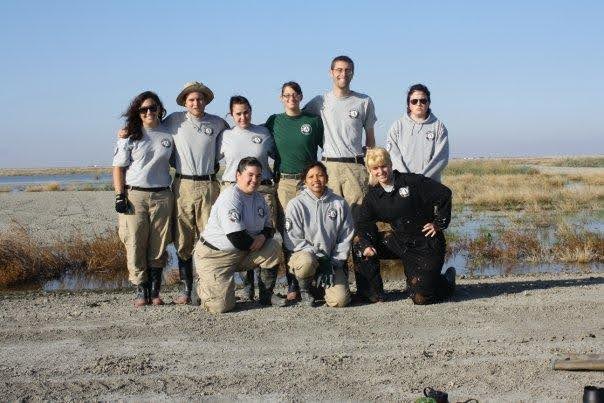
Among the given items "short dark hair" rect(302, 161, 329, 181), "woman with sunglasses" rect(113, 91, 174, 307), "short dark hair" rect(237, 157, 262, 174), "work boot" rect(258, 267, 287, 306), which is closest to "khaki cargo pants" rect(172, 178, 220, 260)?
"woman with sunglasses" rect(113, 91, 174, 307)

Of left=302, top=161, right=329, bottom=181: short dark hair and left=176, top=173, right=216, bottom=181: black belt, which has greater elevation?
left=302, top=161, right=329, bottom=181: short dark hair

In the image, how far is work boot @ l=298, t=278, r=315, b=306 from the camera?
26.2 feet

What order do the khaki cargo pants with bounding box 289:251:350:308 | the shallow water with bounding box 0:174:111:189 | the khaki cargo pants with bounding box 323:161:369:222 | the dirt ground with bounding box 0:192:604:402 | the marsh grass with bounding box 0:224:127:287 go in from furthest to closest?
the shallow water with bounding box 0:174:111:189
the marsh grass with bounding box 0:224:127:287
the khaki cargo pants with bounding box 323:161:369:222
the khaki cargo pants with bounding box 289:251:350:308
the dirt ground with bounding box 0:192:604:402

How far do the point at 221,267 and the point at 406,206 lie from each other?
2066 millimetres

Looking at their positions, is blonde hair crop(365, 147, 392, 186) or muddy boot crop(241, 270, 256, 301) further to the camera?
muddy boot crop(241, 270, 256, 301)

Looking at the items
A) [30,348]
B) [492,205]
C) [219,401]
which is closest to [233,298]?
[30,348]

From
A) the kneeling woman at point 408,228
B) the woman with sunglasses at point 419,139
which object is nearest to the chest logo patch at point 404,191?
the kneeling woman at point 408,228

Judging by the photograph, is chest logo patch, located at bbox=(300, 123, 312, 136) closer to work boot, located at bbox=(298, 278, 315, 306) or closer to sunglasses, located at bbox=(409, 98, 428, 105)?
sunglasses, located at bbox=(409, 98, 428, 105)

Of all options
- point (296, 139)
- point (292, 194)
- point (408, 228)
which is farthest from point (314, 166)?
point (408, 228)

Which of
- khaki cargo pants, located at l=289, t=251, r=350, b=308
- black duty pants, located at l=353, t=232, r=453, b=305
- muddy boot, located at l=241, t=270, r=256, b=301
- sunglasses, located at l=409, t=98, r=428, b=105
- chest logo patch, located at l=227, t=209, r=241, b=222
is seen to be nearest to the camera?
chest logo patch, located at l=227, t=209, r=241, b=222

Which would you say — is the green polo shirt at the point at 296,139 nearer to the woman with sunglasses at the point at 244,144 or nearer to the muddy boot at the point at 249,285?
the woman with sunglasses at the point at 244,144

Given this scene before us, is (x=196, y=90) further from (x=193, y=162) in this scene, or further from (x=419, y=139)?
(x=419, y=139)

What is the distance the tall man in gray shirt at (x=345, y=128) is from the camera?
27.1ft

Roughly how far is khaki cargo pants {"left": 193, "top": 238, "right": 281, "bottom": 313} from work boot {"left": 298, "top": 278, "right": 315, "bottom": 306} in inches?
13.8
